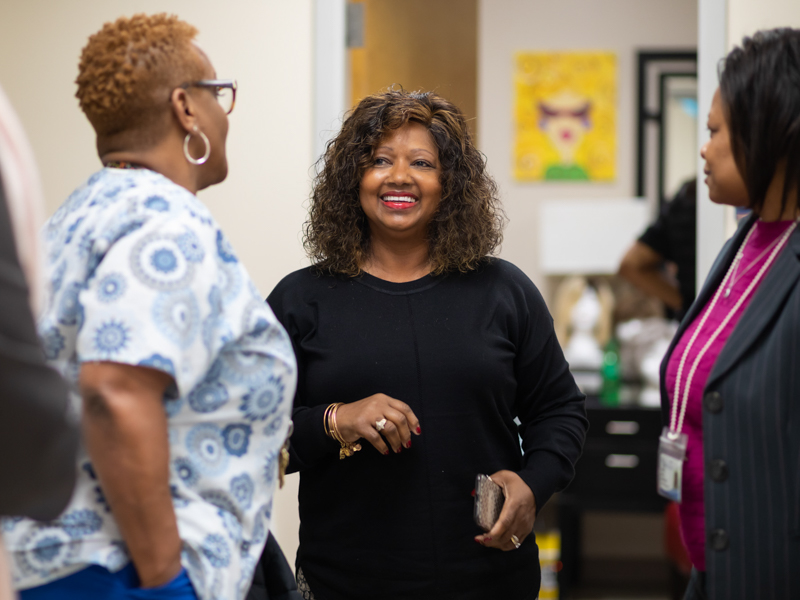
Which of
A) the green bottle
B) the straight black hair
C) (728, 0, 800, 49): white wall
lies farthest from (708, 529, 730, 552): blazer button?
the green bottle

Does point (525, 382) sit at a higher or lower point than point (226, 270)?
lower

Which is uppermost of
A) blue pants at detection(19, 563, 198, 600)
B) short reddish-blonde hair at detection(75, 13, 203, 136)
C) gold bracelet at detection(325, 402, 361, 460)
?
short reddish-blonde hair at detection(75, 13, 203, 136)

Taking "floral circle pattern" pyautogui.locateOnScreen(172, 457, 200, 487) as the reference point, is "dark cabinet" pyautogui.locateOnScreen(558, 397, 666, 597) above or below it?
below

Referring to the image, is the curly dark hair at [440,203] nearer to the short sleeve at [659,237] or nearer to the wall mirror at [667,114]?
the short sleeve at [659,237]

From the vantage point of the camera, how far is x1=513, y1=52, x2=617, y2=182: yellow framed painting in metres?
4.25

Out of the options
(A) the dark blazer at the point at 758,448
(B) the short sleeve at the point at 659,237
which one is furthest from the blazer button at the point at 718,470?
(B) the short sleeve at the point at 659,237

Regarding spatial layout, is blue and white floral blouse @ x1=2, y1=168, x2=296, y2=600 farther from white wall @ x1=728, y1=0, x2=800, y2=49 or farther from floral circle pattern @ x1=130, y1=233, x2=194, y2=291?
white wall @ x1=728, y1=0, x2=800, y2=49

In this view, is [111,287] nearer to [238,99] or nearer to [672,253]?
[238,99]

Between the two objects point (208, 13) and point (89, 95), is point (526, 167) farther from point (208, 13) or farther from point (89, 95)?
point (89, 95)

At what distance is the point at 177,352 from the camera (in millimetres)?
882

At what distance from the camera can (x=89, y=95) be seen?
1000mm

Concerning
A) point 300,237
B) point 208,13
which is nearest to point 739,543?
point 300,237

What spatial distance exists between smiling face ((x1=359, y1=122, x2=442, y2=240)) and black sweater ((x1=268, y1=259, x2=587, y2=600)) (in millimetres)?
127

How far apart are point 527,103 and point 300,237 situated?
2.50 meters
